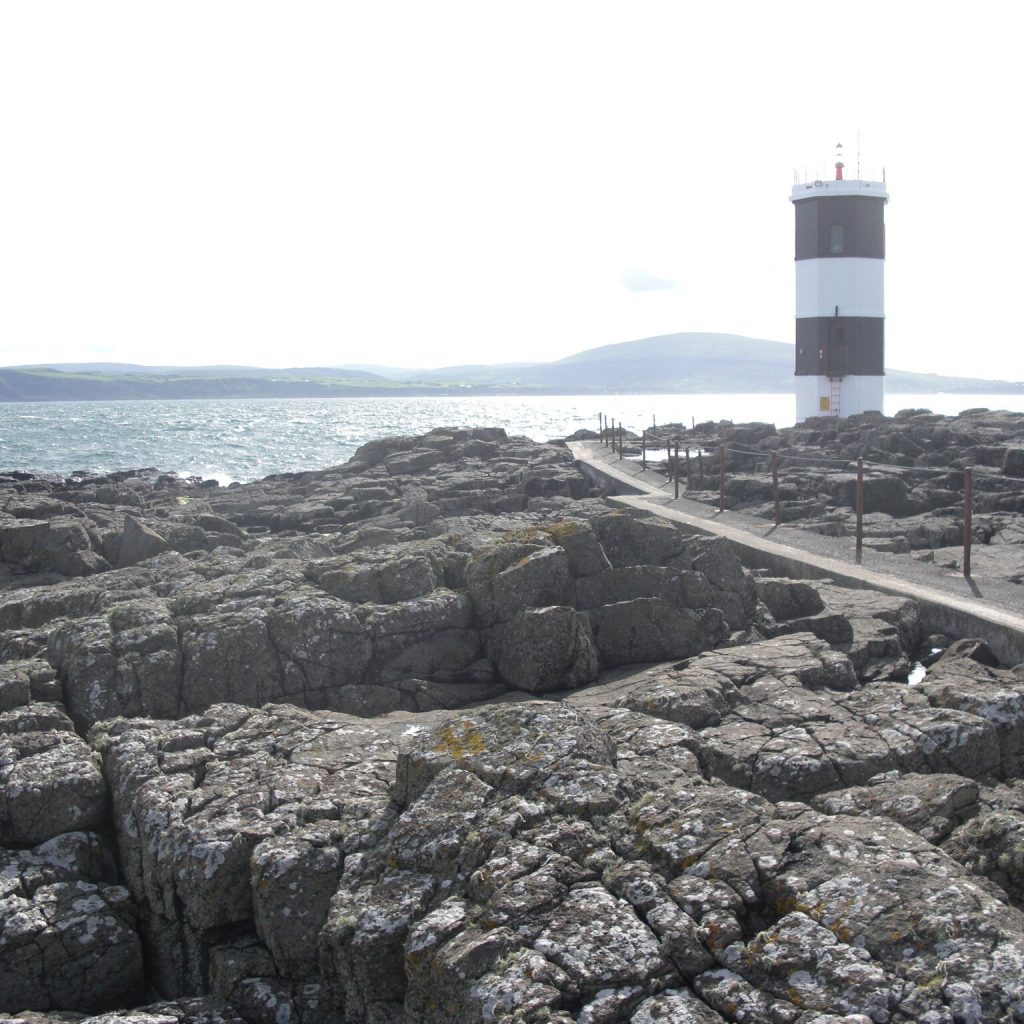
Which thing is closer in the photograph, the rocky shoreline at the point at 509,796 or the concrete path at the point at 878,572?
the rocky shoreline at the point at 509,796

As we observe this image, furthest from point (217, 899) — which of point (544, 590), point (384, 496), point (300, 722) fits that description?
point (384, 496)

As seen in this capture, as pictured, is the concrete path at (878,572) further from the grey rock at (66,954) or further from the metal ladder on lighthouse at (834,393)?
the metal ladder on lighthouse at (834,393)

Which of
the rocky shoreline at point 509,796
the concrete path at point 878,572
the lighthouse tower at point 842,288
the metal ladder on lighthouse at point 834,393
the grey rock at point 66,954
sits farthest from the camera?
the metal ladder on lighthouse at point 834,393

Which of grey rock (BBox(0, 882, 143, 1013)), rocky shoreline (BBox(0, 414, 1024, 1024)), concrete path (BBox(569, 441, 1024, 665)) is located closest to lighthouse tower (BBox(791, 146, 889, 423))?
concrete path (BBox(569, 441, 1024, 665))

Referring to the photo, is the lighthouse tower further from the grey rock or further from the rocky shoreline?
the grey rock

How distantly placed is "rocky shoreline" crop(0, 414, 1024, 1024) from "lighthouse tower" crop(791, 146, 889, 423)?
26438 mm

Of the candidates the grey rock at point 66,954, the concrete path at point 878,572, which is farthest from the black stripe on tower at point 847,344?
the grey rock at point 66,954

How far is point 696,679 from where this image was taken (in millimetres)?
7328

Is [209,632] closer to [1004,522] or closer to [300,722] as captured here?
[300,722]

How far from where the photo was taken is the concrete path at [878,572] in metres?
9.14

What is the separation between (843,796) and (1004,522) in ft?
37.3

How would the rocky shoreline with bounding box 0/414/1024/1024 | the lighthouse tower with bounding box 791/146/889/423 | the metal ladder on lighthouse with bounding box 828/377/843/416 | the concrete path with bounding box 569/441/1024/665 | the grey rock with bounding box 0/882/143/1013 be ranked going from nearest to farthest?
the rocky shoreline with bounding box 0/414/1024/1024 → the grey rock with bounding box 0/882/143/1013 → the concrete path with bounding box 569/441/1024/665 → the lighthouse tower with bounding box 791/146/889/423 → the metal ladder on lighthouse with bounding box 828/377/843/416

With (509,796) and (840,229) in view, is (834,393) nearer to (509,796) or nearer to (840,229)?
(840,229)

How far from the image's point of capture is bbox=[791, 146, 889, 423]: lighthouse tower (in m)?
34.5
